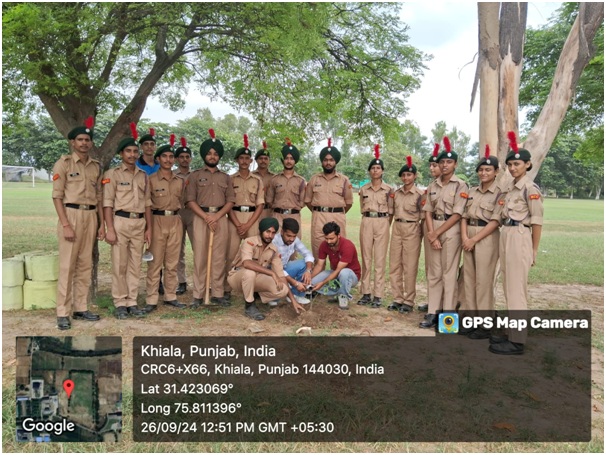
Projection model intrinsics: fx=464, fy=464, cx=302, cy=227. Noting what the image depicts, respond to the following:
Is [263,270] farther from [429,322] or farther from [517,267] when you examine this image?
[517,267]

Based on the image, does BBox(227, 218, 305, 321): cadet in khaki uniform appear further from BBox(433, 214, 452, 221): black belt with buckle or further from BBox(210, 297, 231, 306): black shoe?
BBox(433, 214, 452, 221): black belt with buckle

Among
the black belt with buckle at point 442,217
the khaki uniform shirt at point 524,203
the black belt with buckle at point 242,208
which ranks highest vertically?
the khaki uniform shirt at point 524,203

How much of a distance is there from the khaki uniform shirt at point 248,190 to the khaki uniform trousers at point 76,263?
1.84 m

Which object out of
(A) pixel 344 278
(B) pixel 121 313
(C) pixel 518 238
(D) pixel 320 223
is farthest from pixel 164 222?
(C) pixel 518 238

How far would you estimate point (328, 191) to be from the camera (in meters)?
6.50

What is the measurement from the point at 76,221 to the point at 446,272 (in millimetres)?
4316

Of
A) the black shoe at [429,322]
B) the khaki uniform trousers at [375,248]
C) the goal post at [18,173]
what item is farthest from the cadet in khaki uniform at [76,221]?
the goal post at [18,173]

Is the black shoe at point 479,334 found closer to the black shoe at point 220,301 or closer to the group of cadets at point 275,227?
the group of cadets at point 275,227

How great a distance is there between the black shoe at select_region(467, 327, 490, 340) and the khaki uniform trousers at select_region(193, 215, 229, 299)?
3.29 meters

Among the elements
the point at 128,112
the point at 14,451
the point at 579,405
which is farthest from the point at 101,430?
the point at 128,112

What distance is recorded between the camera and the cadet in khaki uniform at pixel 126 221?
5453 mm

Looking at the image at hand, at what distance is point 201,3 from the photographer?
18.8 ft

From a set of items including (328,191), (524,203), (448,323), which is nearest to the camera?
(524,203)

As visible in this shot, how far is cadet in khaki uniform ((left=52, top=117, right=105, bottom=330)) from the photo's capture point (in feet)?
16.9
